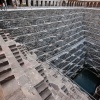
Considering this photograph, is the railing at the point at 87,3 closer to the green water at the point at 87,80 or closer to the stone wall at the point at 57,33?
the stone wall at the point at 57,33

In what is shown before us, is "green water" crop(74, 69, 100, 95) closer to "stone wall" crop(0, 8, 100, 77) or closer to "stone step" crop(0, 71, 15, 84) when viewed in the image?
"stone wall" crop(0, 8, 100, 77)

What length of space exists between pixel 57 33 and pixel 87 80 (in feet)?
27.0

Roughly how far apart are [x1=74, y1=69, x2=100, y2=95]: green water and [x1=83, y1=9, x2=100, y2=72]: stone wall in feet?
4.27

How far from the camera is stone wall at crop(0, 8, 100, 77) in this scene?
9.50 metres

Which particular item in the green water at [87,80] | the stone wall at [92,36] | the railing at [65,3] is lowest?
the green water at [87,80]

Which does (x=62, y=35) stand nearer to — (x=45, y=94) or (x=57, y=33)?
(x=57, y=33)

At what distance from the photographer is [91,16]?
57.2ft

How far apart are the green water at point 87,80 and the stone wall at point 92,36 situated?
1302mm

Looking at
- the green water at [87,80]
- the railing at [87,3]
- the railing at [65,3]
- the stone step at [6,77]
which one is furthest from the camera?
the railing at [87,3]

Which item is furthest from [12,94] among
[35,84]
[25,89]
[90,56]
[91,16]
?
[91,16]

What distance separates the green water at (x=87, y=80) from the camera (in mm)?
14610

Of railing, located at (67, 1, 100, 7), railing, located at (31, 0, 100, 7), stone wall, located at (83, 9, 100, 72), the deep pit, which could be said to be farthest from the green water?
railing, located at (67, 1, 100, 7)

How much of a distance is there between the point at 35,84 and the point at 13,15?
21.6 feet

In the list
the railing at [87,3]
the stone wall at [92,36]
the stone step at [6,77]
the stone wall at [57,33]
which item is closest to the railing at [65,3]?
the railing at [87,3]
